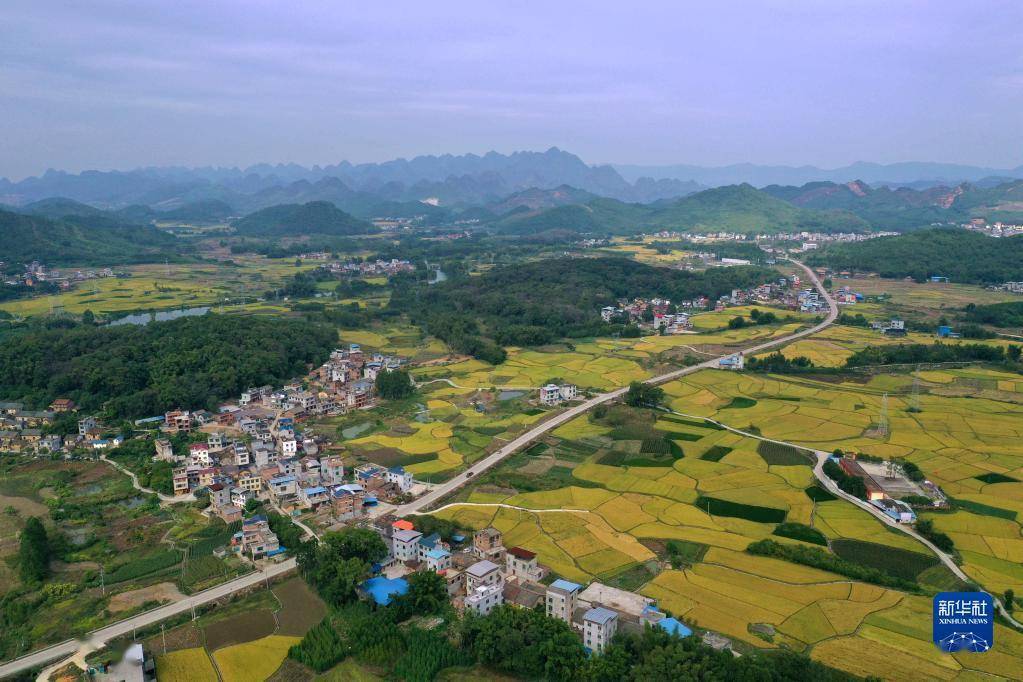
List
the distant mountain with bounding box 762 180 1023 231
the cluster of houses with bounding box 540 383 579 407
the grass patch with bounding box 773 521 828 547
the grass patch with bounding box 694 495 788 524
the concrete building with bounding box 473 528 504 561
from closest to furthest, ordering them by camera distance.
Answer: the concrete building with bounding box 473 528 504 561 < the grass patch with bounding box 773 521 828 547 < the grass patch with bounding box 694 495 788 524 < the cluster of houses with bounding box 540 383 579 407 < the distant mountain with bounding box 762 180 1023 231

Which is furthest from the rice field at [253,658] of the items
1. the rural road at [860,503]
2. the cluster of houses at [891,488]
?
the cluster of houses at [891,488]

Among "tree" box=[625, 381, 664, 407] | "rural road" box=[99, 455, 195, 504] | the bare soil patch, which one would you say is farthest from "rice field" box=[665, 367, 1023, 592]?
"rural road" box=[99, 455, 195, 504]

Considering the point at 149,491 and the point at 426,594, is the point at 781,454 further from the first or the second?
the point at 149,491

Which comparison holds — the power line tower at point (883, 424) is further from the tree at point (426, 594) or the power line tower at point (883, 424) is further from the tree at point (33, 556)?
the tree at point (33, 556)

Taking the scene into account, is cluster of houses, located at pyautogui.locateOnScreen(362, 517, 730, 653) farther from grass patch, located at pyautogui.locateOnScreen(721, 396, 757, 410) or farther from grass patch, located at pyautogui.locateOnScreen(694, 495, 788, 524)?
grass patch, located at pyautogui.locateOnScreen(721, 396, 757, 410)

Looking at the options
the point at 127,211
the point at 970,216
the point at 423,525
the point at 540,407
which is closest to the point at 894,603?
the point at 423,525

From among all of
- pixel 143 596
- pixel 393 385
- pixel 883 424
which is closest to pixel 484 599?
pixel 143 596

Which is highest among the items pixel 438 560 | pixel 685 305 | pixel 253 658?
pixel 685 305

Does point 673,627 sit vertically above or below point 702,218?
below
